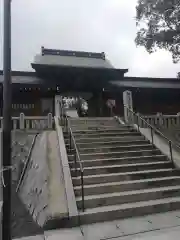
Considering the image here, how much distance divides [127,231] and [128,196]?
4.78 feet

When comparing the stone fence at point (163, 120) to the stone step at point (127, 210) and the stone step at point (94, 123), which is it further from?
the stone step at point (127, 210)

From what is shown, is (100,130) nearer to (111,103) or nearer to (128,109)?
(128,109)

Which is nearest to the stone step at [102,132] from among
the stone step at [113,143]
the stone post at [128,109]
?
the stone step at [113,143]

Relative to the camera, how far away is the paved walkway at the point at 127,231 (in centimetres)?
454

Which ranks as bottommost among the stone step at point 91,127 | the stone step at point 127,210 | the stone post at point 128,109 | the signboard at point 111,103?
the stone step at point 127,210

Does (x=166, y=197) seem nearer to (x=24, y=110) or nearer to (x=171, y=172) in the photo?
(x=171, y=172)

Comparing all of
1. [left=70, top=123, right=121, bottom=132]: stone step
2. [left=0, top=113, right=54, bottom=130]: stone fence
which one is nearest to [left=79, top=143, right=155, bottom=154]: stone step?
[left=70, top=123, right=121, bottom=132]: stone step

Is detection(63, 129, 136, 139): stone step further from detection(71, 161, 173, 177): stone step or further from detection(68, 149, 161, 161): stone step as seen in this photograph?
detection(71, 161, 173, 177): stone step

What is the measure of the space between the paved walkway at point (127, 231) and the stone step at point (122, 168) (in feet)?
7.33

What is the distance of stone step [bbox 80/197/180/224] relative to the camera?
5352 mm

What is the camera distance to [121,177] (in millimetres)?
7199

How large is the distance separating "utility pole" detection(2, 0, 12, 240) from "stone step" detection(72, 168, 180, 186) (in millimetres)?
3390

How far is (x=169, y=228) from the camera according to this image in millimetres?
4863

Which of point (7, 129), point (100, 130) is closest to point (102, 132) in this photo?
point (100, 130)
